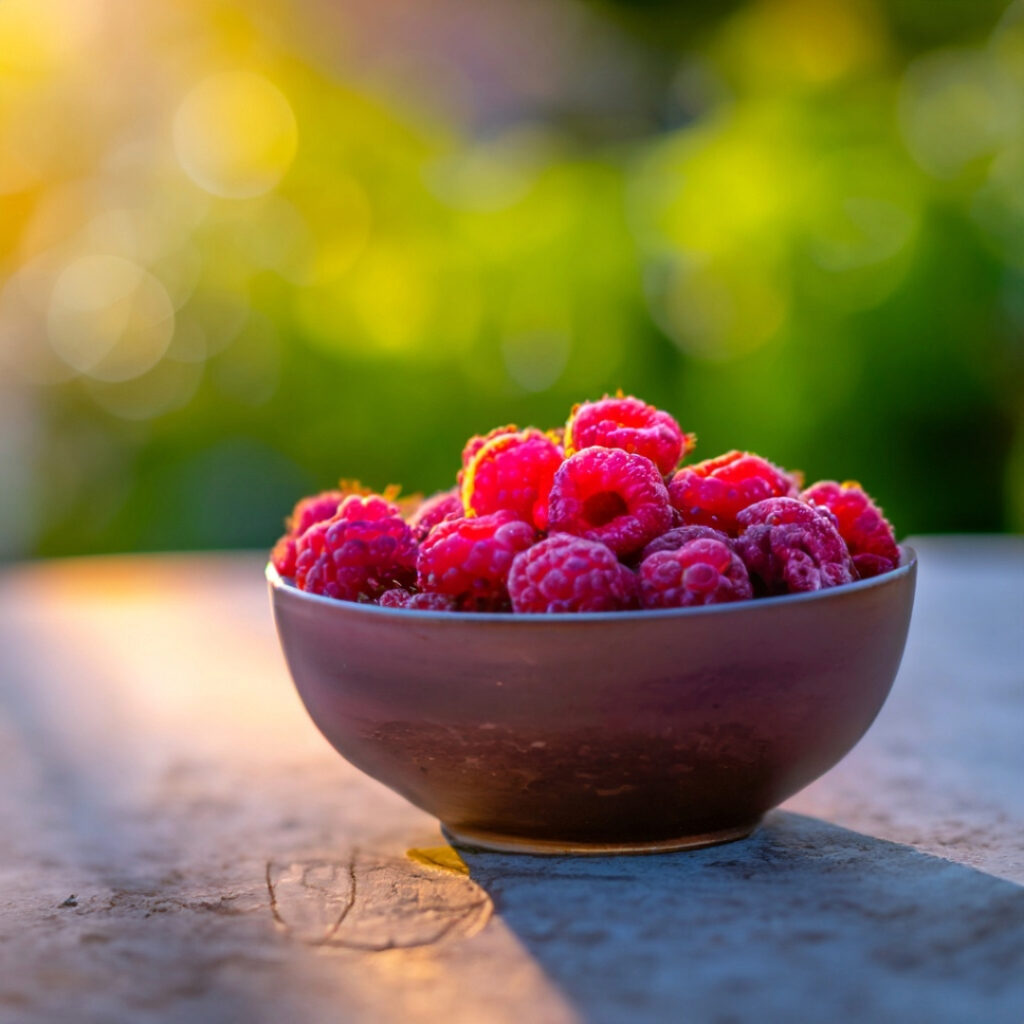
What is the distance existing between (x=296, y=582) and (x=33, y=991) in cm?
29

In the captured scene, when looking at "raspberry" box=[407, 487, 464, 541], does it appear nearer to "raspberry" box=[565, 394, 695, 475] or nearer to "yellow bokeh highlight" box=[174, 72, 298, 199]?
"raspberry" box=[565, 394, 695, 475]

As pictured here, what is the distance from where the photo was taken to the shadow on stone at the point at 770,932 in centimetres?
55

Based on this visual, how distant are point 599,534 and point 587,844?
17 cm

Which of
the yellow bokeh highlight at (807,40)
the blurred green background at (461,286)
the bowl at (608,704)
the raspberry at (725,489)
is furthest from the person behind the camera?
the yellow bokeh highlight at (807,40)

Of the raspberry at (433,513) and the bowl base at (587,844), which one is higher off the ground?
the raspberry at (433,513)

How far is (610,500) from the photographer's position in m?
0.75

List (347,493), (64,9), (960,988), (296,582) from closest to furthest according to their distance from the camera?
1. (960,988)
2. (296,582)
3. (347,493)
4. (64,9)

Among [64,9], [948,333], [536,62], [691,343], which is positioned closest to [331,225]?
[691,343]

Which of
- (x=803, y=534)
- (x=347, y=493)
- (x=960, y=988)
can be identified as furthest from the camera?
(x=347, y=493)

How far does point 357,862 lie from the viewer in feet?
2.54

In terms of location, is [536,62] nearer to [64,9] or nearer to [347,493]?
[64,9]

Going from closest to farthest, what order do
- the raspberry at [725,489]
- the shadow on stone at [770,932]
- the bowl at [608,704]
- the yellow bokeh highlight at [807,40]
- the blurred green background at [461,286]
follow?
the shadow on stone at [770,932]
the bowl at [608,704]
the raspberry at [725,489]
the blurred green background at [461,286]
the yellow bokeh highlight at [807,40]

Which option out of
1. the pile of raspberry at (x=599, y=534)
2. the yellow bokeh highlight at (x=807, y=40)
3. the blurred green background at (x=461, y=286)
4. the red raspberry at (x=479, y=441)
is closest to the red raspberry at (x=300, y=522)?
the pile of raspberry at (x=599, y=534)

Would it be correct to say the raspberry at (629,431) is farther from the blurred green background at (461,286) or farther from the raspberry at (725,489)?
the blurred green background at (461,286)
